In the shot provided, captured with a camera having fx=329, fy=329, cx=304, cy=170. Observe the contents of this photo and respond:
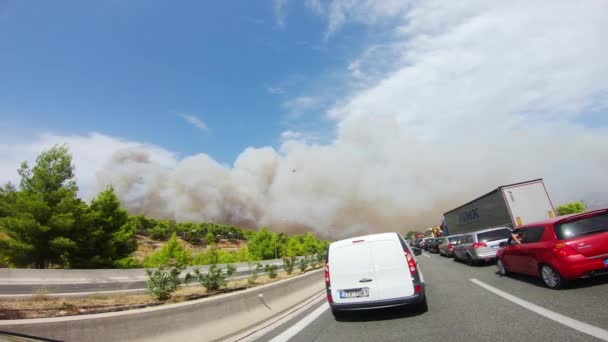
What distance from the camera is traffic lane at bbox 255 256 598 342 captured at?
4.30 metres

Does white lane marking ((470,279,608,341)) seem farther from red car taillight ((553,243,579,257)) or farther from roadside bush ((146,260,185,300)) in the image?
roadside bush ((146,260,185,300))

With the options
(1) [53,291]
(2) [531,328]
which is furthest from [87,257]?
(2) [531,328]

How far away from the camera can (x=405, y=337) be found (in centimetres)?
477

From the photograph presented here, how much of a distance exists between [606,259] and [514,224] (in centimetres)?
1183

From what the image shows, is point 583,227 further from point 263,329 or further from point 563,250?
point 263,329

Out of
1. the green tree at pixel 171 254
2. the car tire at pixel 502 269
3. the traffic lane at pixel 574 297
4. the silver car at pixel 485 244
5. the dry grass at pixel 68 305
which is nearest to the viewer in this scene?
the traffic lane at pixel 574 297

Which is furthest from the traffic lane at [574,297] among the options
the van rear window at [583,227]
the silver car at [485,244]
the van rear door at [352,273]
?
the silver car at [485,244]

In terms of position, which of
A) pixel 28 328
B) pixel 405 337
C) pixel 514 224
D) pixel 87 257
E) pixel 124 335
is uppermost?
pixel 87 257

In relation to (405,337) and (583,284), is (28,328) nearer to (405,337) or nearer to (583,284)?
(405,337)

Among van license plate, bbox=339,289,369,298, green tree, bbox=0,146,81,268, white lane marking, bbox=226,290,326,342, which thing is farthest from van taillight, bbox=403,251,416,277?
green tree, bbox=0,146,81,268

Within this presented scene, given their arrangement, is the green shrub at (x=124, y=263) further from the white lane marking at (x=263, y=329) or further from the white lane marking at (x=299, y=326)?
the white lane marking at (x=299, y=326)

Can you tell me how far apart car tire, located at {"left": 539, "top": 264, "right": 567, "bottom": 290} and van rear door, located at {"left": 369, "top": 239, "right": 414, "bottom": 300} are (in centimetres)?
352

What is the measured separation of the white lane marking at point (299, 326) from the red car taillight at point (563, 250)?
17.4 feet

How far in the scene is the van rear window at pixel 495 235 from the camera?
47.9 feet
